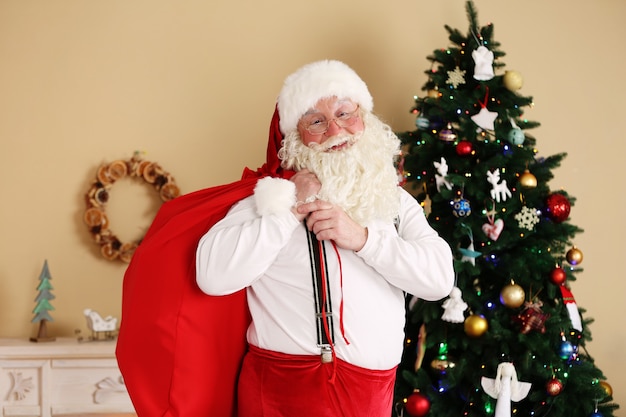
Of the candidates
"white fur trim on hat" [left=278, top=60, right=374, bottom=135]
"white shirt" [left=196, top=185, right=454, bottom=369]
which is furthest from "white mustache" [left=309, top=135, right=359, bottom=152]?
"white shirt" [left=196, top=185, right=454, bottom=369]

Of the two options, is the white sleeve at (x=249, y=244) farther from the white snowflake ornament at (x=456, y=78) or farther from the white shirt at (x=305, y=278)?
the white snowflake ornament at (x=456, y=78)

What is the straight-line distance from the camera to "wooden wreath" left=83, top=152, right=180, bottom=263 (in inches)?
164

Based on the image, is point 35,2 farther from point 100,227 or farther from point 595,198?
point 595,198

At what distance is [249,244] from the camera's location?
2.17m

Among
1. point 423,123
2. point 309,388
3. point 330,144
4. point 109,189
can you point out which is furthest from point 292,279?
point 109,189

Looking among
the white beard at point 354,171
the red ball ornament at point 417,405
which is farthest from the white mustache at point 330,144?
the red ball ornament at point 417,405

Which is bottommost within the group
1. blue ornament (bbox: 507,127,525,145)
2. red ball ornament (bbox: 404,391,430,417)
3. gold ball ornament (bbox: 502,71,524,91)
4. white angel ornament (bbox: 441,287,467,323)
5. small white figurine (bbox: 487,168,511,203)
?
red ball ornament (bbox: 404,391,430,417)

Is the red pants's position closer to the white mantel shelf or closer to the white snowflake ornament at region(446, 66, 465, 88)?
the white mantel shelf

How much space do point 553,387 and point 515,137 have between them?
4.04 ft

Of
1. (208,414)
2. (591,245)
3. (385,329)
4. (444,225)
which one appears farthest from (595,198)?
(208,414)

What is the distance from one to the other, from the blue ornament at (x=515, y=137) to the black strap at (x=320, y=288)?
183cm

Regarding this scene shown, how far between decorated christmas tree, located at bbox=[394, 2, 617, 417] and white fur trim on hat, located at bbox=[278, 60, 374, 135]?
117 cm

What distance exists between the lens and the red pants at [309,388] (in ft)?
7.29

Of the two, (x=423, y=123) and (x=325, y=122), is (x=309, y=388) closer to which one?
(x=325, y=122)
